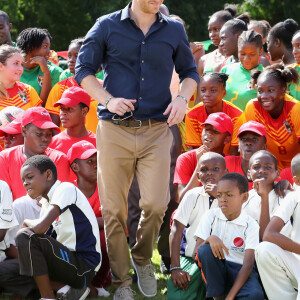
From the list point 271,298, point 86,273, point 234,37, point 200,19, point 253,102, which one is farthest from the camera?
point 200,19

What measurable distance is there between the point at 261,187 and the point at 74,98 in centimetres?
226

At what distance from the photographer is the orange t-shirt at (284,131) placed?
6.89 meters

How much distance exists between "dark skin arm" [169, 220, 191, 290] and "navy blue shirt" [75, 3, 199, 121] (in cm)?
90

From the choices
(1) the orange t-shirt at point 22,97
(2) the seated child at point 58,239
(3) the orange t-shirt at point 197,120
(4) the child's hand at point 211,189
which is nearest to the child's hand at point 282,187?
(4) the child's hand at point 211,189

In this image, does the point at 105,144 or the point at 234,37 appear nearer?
the point at 105,144

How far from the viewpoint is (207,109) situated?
7.23 m

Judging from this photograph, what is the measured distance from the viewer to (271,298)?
5227mm

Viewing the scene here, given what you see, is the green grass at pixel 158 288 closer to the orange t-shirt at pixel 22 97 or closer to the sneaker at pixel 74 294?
the sneaker at pixel 74 294

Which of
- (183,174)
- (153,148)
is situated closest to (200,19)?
(183,174)

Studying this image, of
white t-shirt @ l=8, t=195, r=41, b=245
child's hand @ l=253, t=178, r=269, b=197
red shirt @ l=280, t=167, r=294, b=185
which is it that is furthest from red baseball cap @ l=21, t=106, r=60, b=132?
red shirt @ l=280, t=167, r=294, b=185

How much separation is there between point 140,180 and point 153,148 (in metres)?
0.26

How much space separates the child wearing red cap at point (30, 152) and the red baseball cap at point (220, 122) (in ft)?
4.42

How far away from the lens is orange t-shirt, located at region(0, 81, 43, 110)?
7727mm

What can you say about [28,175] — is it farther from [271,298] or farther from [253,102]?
[253,102]
